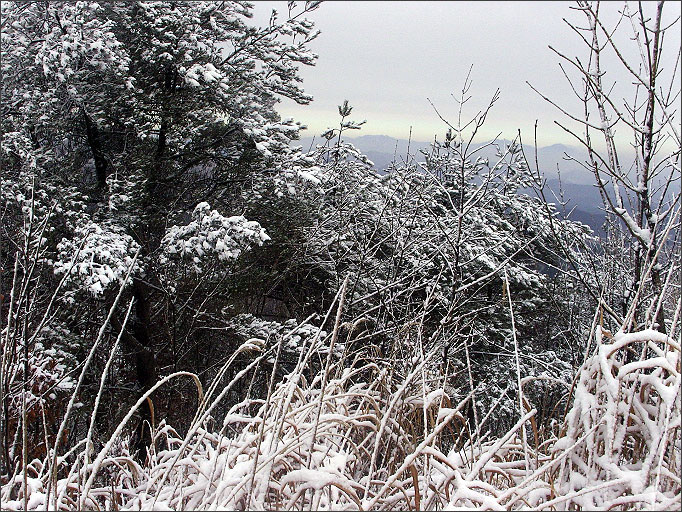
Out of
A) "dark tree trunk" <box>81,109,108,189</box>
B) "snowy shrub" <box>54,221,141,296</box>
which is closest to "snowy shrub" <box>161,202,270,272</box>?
"snowy shrub" <box>54,221,141,296</box>

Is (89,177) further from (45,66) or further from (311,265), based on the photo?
(311,265)

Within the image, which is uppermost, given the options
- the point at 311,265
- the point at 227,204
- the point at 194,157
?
the point at 194,157

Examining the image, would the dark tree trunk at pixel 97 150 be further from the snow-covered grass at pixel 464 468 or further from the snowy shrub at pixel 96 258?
the snow-covered grass at pixel 464 468

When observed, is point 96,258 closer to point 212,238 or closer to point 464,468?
point 212,238

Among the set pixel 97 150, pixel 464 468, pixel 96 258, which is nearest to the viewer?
pixel 464 468

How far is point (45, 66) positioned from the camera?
6852 mm

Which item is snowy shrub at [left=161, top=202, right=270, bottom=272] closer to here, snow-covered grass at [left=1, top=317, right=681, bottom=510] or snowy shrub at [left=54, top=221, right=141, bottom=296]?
snowy shrub at [left=54, top=221, right=141, bottom=296]

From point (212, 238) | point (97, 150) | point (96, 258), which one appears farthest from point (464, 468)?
point (97, 150)

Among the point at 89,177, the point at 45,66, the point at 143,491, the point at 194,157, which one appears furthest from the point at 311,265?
the point at 143,491

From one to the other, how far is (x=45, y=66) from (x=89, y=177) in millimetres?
2669

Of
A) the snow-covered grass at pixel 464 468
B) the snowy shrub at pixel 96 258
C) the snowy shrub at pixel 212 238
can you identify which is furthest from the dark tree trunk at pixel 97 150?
the snow-covered grass at pixel 464 468

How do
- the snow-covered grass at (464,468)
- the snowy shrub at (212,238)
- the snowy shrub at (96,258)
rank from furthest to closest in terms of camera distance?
the snowy shrub at (212,238) < the snowy shrub at (96,258) < the snow-covered grass at (464,468)

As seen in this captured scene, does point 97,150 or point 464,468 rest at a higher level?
point 97,150

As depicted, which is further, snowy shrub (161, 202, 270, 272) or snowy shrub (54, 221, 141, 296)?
snowy shrub (161, 202, 270, 272)
